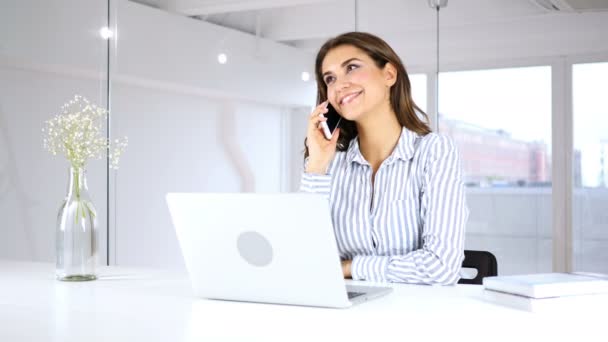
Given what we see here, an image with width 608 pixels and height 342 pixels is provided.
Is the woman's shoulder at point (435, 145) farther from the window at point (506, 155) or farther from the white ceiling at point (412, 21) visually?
the white ceiling at point (412, 21)

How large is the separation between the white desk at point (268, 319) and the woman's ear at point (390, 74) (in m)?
0.95

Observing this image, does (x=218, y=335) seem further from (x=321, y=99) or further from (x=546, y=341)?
(x=321, y=99)

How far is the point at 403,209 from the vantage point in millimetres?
2576

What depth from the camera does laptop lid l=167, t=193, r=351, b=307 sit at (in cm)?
171

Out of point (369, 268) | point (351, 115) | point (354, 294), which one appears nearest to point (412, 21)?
point (351, 115)

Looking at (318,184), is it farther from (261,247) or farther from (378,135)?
(261,247)

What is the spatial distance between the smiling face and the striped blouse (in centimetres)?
14

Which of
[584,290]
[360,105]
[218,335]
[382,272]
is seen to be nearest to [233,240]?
[218,335]

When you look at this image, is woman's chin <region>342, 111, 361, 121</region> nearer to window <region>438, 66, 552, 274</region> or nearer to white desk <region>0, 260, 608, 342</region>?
white desk <region>0, 260, 608, 342</region>

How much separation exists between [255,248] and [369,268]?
66 centimetres

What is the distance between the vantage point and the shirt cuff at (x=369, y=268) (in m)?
2.35

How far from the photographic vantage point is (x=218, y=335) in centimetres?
151

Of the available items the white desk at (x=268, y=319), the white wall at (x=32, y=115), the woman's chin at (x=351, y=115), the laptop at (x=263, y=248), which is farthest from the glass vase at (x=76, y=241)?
the white wall at (x=32, y=115)

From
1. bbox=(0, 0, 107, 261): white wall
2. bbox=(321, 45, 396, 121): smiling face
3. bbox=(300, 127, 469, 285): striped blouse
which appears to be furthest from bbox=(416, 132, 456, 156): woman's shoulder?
bbox=(0, 0, 107, 261): white wall
